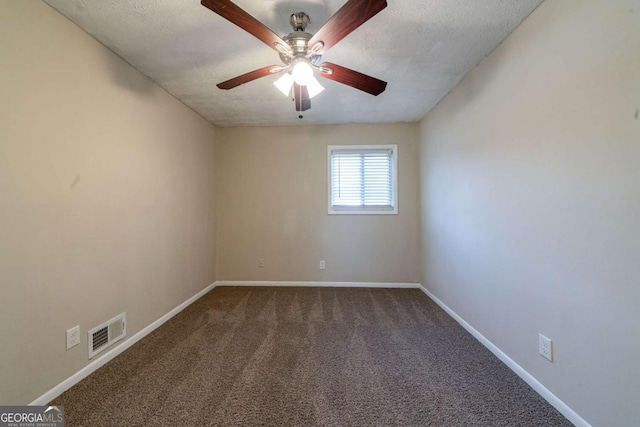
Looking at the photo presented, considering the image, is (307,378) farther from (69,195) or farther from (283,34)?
(283,34)

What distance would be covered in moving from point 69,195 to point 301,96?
1.74m

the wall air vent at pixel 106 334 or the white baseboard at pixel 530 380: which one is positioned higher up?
the wall air vent at pixel 106 334

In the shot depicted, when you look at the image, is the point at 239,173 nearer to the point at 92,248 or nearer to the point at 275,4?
the point at 92,248

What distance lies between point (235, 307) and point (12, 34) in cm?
268

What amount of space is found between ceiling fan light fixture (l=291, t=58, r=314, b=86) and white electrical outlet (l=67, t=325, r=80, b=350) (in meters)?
2.23

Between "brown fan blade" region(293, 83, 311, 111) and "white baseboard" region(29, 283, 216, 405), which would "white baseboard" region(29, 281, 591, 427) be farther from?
"brown fan blade" region(293, 83, 311, 111)

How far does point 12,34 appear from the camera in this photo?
51.3 inches

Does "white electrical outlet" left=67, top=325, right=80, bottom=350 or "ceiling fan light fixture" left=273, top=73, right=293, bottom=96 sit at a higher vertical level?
"ceiling fan light fixture" left=273, top=73, right=293, bottom=96

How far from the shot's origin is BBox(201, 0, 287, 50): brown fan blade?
1.14 m

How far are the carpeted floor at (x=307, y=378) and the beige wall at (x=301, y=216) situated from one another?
1074mm

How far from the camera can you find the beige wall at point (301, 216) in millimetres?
3586

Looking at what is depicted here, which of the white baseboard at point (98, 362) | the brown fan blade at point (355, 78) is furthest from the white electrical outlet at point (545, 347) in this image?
the white baseboard at point (98, 362)

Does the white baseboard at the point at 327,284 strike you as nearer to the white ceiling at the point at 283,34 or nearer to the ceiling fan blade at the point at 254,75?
the white ceiling at the point at 283,34

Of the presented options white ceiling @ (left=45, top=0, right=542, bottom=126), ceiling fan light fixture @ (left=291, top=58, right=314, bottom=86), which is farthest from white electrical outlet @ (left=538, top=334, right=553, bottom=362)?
ceiling fan light fixture @ (left=291, top=58, right=314, bottom=86)
